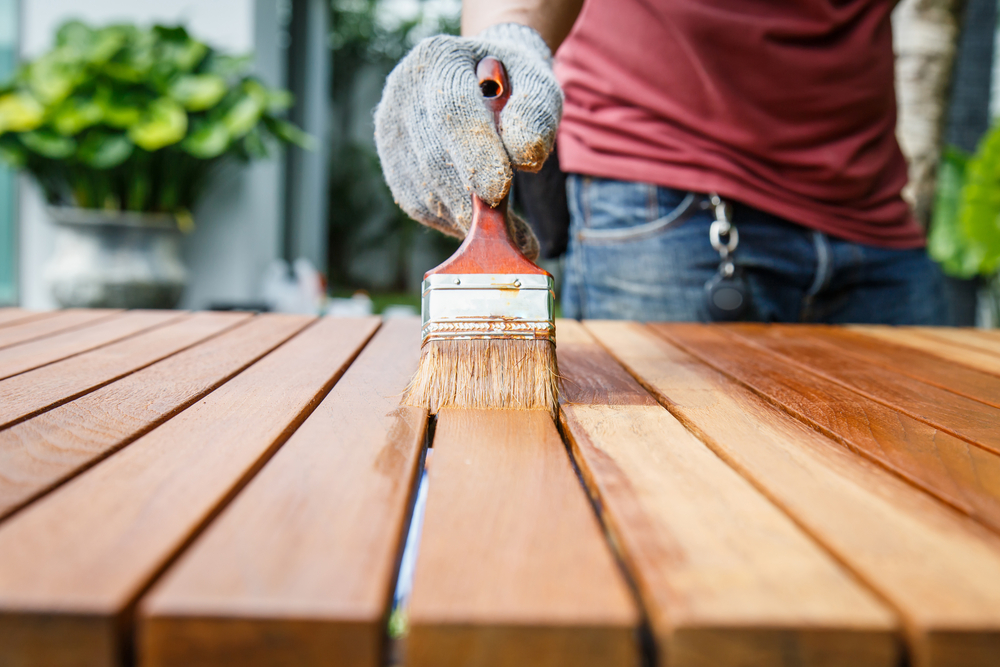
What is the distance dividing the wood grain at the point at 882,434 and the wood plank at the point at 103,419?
609 millimetres

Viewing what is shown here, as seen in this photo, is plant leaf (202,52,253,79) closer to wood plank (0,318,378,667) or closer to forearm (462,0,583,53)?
forearm (462,0,583,53)

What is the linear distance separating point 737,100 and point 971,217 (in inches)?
119

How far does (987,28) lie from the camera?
193 inches

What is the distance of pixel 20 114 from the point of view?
2896mm

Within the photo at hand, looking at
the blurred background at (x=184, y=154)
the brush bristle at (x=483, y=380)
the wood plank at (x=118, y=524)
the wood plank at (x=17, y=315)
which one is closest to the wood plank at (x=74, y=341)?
the wood plank at (x=17, y=315)

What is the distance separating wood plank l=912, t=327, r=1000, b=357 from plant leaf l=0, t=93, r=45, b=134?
3.22 metres

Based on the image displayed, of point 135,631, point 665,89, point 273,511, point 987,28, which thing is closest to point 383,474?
point 273,511

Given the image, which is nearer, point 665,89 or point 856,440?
point 856,440

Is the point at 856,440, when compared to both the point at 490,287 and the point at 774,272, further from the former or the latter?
the point at 774,272

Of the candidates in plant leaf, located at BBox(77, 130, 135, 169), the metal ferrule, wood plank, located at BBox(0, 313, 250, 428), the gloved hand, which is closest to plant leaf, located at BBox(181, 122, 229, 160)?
plant leaf, located at BBox(77, 130, 135, 169)

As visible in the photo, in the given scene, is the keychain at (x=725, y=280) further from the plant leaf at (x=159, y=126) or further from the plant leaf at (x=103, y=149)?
the plant leaf at (x=103, y=149)

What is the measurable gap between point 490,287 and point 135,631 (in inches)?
18.8

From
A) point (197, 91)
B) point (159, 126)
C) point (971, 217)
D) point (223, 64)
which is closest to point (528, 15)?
point (159, 126)

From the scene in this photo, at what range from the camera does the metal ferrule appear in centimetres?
75
